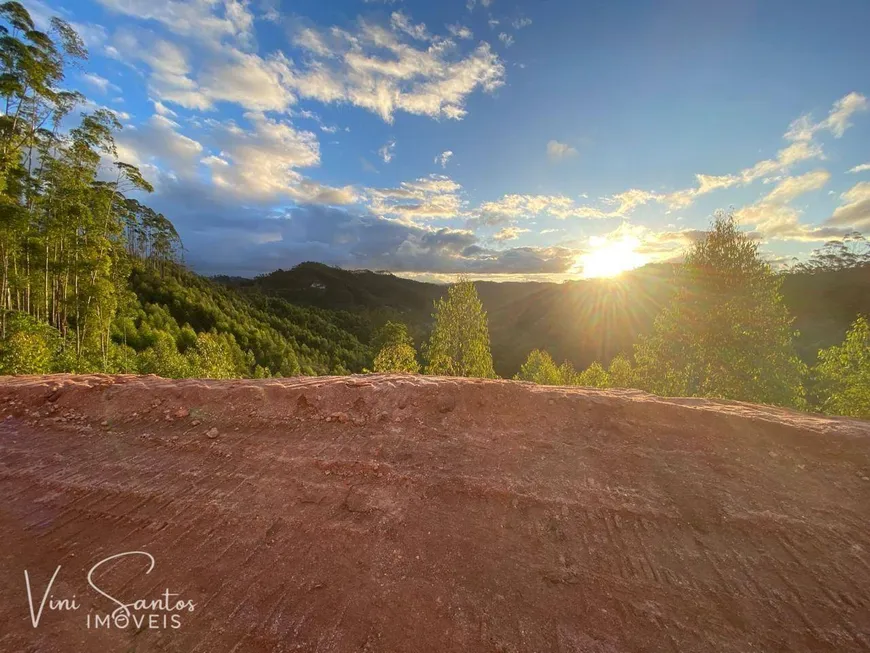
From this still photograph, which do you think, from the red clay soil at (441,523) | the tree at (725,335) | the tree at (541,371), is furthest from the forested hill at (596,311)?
the red clay soil at (441,523)

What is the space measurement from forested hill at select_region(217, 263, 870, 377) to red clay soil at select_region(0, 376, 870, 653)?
73.9 meters

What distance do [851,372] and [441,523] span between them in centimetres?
1960

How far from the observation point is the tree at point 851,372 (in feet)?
46.2

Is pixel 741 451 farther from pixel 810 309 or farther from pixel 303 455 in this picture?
pixel 810 309

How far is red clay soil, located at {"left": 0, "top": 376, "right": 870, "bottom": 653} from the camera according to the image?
3.10 meters

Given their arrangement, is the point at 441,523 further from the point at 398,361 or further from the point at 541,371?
the point at 541,371

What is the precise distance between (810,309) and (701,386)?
12275cm

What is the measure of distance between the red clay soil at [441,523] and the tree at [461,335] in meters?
19.1

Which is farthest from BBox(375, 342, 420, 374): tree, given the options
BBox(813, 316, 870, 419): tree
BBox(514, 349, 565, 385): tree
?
BBox(813, 316, 870, 419): tree

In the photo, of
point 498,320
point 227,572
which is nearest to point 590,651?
point 227,572

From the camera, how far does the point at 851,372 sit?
15.2 meters

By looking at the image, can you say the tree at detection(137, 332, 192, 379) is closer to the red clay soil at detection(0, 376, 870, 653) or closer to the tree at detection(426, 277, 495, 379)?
the tree at detection(426, 277, 495, 379)

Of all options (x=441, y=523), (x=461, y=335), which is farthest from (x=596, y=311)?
(x=441, y=523)

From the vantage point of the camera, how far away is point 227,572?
3.55m
